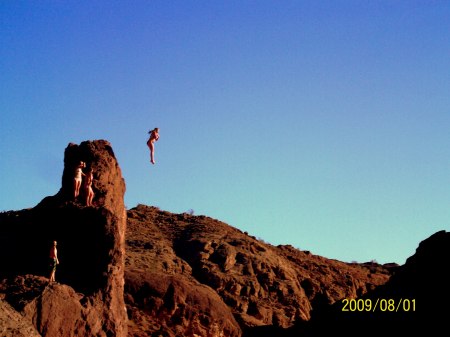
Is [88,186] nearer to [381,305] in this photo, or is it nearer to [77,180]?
[77,180]

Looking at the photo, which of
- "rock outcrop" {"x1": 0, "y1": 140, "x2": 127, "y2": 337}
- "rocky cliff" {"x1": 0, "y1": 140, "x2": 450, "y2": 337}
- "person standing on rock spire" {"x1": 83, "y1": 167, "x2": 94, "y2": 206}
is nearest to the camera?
"rock outcrop" {"x1": 0, "y1": 140, "x2": 127, "y2": 337}

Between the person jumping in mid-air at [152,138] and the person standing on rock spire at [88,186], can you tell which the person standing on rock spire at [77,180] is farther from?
the person jumping in mid-air at [152,138]

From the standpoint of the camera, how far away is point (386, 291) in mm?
31891

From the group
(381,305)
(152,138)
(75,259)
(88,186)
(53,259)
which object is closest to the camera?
(53,259)

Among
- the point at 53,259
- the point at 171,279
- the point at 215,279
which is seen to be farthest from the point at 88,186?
the point at 215,279

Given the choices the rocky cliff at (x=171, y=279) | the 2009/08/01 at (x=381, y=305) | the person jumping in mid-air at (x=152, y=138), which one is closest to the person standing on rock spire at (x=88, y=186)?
the rocky cliff at (x=171, y=279)

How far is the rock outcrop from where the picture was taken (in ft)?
64.0

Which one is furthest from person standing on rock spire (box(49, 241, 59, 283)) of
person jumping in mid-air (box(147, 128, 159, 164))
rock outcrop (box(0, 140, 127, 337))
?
person jumping in mid-air (box(147, 128, 159, 164))

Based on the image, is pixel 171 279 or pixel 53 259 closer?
pixel 53 259

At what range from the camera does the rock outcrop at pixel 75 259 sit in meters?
19.5

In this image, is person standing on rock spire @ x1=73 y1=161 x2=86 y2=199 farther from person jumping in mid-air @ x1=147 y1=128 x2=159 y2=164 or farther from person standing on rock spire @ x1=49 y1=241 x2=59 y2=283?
person jumping in mid-air @ x1=147 y1=128 x2=159 y2=164

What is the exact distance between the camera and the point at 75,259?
23062 millimetres

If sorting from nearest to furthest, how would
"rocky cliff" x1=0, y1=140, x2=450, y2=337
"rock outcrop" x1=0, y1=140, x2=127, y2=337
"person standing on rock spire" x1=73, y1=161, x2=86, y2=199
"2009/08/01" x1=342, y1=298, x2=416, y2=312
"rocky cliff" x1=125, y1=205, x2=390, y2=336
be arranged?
"rock outcrop" x1=0, y1=140, x2=127, y2=337, "rocky cliff" x1=0, y1=140, x2=450, y2=337, "person standing on rock spire" x1=73, y1=161, x2=86, y2=199, "2009/08/01" x1=342, y1=298, x2=416, y2=312, "rocky cliff" x1=125, y1=205, x2=390, y2=336

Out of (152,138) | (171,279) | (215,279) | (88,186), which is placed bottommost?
(171,279)
